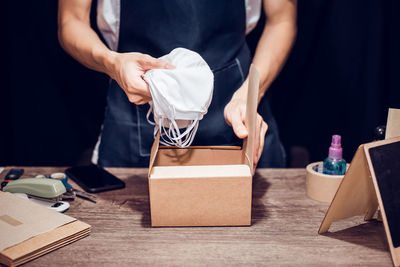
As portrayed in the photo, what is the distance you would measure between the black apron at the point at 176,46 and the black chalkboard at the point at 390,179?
69 centimetres

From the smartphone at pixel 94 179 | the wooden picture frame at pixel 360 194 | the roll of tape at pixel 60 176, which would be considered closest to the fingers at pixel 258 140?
the wooden picture frame at pixel 360 194

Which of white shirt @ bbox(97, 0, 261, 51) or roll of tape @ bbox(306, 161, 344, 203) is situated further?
white shirt @ bbox(97, 0, 261, 51)

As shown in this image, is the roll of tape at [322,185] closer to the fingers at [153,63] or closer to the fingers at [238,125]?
the fingers at [238,125]

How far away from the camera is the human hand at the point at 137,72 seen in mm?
1074

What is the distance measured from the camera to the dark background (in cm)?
203

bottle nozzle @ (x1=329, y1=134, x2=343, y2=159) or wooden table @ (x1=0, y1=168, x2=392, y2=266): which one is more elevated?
bottle nozzle @ (x1=329, y1=134, x2=343, y2=159)

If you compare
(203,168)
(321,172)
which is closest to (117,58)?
(203,168)

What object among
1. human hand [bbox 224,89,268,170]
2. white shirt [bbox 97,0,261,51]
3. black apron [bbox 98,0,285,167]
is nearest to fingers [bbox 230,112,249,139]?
human hand [bbox 224,89,268,170]

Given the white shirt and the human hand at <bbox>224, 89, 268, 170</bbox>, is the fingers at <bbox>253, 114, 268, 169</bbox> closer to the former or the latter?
the human hand at <bbox>224, 89, 268, 170</bbox>

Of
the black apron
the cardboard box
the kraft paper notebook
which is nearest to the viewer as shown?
the kraft paper notebook

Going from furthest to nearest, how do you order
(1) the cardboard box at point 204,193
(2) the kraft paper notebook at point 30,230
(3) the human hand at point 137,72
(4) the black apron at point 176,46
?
(4) the black apron at point 176,46, (3) the human hand at point 137,72, (1) the cardboard box at point 204,193, (2) the kraft paper notebook at point 30,230

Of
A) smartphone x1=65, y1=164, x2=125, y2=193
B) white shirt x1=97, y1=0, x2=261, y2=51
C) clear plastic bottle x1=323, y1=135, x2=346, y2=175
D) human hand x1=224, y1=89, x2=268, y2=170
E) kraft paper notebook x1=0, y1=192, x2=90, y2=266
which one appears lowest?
smartphone x1=65, y1=164, x2=125, y2=193

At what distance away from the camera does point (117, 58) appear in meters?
1.20

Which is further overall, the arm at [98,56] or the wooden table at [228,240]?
the arm at [98,56]
